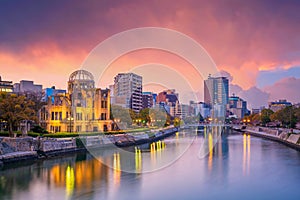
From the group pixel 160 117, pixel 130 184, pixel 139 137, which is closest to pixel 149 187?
pixel 130 184

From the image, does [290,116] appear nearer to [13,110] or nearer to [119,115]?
[119,115]

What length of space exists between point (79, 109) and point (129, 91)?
64645mm

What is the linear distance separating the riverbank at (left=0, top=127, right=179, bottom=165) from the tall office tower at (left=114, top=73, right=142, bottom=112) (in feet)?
205

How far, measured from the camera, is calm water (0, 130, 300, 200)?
61.3 ft

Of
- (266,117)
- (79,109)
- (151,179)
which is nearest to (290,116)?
(266,117)

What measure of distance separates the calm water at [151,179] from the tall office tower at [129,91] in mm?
73070

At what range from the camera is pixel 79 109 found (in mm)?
46219

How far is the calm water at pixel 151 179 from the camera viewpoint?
736 inches

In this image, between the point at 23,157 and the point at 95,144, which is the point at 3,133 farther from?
the point at 95,144

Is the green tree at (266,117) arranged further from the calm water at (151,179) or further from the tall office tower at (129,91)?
the calm water at (151,179)

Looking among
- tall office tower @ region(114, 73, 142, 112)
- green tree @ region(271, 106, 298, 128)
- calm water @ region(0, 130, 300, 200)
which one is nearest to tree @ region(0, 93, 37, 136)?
calm water @ region(0, 130, 300, 200)

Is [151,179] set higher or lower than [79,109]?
lower

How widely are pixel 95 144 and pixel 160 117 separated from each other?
57713 millimetres

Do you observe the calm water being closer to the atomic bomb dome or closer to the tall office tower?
the atomic bomb dome
